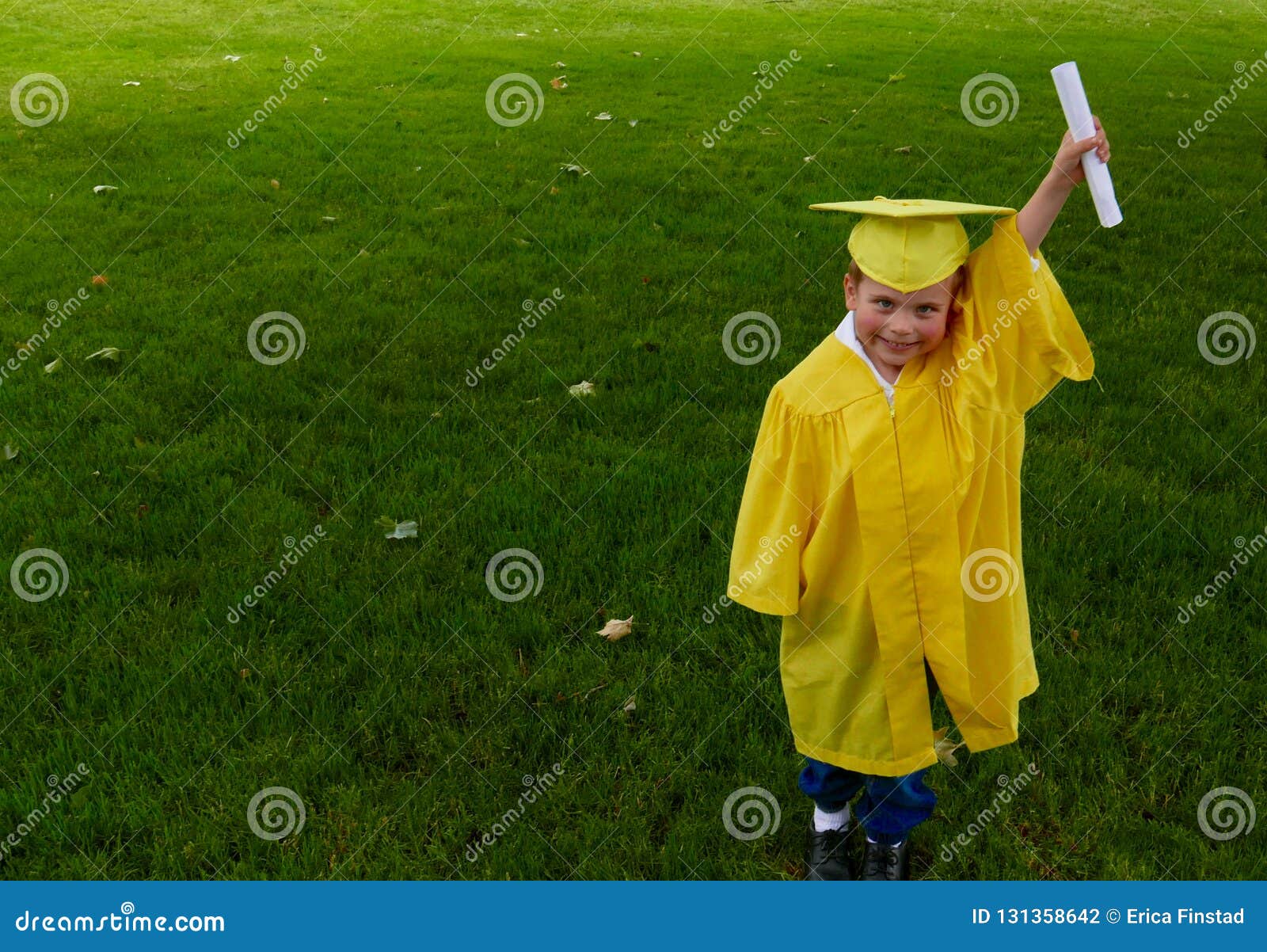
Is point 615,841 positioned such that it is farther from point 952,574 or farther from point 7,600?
point 7,600

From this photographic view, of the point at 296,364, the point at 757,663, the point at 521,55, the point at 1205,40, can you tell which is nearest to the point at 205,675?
the point at 757,663

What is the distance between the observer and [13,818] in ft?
9.93

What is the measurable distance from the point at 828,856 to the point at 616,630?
3.55 feet

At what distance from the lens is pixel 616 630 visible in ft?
12.1

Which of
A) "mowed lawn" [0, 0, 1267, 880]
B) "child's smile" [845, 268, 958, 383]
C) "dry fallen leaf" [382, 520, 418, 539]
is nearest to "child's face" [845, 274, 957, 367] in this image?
A: "child's smile" [845, 268, 958, 383]

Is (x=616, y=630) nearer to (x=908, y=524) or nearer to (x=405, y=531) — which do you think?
(x=405, y=531)

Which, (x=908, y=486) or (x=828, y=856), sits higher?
(x=908, y=486)

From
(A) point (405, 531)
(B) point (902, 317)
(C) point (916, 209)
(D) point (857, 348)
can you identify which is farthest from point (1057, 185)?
→ (A) point (405, 531)

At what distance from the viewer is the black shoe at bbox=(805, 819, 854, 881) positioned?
2.88 m

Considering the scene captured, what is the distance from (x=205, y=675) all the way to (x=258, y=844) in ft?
2.42

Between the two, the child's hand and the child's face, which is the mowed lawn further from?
the child's hand

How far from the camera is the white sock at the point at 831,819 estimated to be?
2.92 m

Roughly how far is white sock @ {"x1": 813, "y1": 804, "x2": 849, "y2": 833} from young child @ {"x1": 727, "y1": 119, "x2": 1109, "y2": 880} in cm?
31

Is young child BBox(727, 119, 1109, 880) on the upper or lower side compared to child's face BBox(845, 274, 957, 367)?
lower
